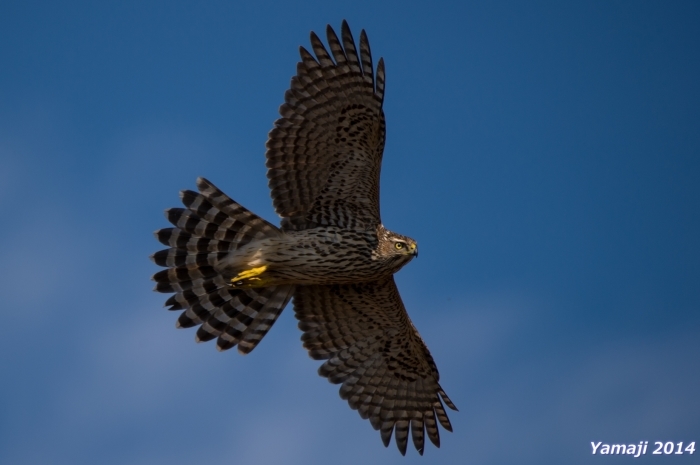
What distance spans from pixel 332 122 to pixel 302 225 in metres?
1.28

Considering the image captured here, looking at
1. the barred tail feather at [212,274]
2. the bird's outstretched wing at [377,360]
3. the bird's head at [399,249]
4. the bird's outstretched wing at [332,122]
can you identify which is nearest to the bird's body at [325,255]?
the bird's head at [399,249]

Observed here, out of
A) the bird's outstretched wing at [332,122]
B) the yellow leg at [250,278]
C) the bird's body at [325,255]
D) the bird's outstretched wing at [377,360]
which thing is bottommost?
the bird's outstretched wing at [377,360]

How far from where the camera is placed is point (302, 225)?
11.7 meters

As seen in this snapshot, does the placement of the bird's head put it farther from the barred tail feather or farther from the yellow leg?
the yellow leg

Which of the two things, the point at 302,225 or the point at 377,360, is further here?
the point at 377,360

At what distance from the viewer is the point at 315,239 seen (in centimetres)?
1145

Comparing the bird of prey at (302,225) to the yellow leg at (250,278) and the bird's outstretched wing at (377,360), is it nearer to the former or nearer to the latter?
the yellow leg at (250,278)

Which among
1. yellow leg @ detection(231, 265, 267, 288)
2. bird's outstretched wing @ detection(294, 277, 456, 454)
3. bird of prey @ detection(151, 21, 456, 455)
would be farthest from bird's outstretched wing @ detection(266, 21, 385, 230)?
bird's outstretched wing @ detection(294, 277, 456, 454)

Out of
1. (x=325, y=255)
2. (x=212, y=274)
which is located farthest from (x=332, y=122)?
(x=212, y=274)

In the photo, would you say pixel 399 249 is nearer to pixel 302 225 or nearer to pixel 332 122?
pixel 302 225

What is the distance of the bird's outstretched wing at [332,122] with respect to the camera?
37.2 ft

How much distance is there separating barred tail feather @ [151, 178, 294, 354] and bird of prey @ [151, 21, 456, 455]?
1cm

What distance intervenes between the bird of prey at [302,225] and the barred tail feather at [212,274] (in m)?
0.01

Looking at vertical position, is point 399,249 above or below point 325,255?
above
